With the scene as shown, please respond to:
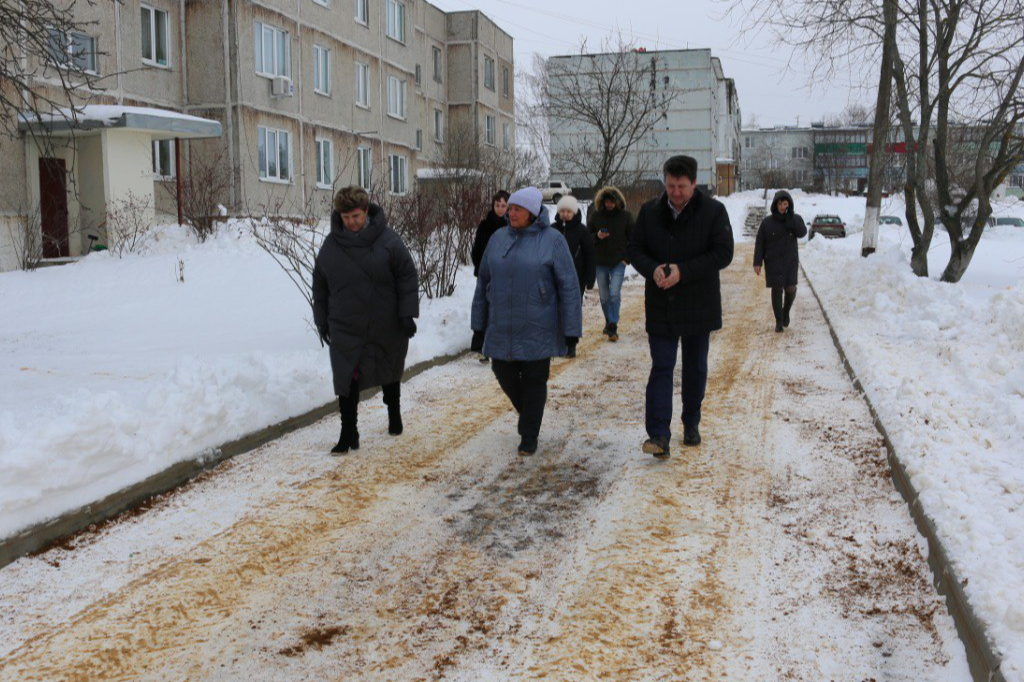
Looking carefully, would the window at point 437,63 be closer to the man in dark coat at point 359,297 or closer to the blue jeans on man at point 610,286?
the blue jeans on man at point 610,286

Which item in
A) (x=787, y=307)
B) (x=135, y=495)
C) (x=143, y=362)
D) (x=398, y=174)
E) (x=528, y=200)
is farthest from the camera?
(x=398, y=174)

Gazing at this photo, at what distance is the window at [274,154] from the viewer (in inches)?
1067

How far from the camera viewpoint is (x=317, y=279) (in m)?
6.66

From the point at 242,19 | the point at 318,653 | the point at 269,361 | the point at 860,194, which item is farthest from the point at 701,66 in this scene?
the point at 318,653

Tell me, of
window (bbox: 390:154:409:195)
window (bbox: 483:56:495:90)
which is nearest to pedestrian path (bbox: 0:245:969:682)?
window (bbox: 390:154:409:195)

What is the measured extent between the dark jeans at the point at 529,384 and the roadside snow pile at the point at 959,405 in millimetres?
2374

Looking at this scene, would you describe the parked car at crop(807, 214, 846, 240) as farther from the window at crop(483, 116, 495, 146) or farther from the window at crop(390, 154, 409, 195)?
the window at crop(390, 154, 409, 195)

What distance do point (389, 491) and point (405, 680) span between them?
2.34 metres

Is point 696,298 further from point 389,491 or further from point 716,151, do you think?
point 716,151

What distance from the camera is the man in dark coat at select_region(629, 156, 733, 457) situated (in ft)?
20.2

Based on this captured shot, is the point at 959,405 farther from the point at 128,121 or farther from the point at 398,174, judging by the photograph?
the point at 398,174

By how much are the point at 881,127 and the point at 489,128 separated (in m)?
31.3

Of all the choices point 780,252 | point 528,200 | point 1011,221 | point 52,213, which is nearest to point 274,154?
point 52,213

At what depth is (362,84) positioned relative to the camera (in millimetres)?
33625
